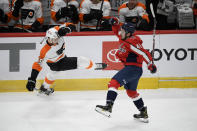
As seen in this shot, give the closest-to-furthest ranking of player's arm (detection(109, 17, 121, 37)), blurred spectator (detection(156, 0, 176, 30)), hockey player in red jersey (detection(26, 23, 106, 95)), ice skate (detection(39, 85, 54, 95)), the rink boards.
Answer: player's arm (detection(109, 17, 121, 37)) < hockey player in red jersey (detection(26, 23, 106, 95)) < ice skate (detection(39, 85, 54, 95)) < the rink boards < blurred spectator (detection(156, 0, 176, 30))

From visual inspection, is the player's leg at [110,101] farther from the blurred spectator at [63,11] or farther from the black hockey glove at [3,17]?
the black hockey glove at [3,17]

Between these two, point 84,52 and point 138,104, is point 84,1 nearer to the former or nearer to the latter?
point 84,52

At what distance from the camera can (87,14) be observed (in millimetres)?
5809

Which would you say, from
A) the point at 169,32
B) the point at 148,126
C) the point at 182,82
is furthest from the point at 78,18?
the point at 148,126

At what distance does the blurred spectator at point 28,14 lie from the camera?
5.88 m

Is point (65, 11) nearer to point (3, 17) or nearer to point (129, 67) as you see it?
point (3, 17)

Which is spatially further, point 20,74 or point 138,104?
point 20,74

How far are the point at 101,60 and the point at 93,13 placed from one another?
851 mm

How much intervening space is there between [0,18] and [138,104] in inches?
118

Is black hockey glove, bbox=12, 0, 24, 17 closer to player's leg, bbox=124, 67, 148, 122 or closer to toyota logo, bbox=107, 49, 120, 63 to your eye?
toyota logo, bbox=107, 49, 120, 63

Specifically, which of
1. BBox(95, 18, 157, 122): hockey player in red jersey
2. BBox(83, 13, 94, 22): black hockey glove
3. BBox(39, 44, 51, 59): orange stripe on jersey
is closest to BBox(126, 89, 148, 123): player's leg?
BBox(95, 18, 157, 122): hockey player in red jersey

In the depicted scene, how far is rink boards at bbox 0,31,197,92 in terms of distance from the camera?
5.48m

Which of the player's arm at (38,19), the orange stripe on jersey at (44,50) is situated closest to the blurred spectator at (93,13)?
the player's arm at (38,19)

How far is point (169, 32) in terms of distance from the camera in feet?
18.3
